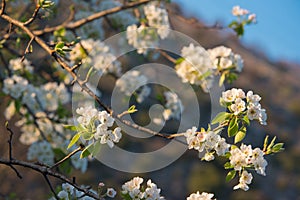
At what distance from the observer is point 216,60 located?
6.57 feet

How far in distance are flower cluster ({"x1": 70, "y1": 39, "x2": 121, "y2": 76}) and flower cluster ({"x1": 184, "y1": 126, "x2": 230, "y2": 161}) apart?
960mm

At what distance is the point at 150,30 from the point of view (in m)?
2.22

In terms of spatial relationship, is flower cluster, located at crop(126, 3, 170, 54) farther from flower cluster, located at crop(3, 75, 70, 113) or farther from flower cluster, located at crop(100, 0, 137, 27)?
flower cluster, located at crop(3, 75, 70, 113)

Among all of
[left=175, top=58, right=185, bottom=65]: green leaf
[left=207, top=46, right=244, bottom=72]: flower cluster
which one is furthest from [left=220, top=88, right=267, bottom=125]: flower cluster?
[left=175, top=58, right=185, bottom=65]: green leaf

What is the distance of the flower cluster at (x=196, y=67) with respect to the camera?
6.73 feet

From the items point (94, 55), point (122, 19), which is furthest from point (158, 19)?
point (94, 55)

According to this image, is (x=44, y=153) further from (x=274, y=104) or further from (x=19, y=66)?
(x=274, y=104)

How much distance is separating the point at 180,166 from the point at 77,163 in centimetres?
791

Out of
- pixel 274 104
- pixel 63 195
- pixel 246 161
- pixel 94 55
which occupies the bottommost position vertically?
pixel 63 195

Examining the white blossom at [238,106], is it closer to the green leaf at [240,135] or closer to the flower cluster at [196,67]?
the green leaf at [240,135]

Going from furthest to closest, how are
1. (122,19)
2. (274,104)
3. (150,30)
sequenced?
(274,104) < (122,19) < (150,30)

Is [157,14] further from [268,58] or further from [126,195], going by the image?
[268,58]

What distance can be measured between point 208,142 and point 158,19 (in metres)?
1.10

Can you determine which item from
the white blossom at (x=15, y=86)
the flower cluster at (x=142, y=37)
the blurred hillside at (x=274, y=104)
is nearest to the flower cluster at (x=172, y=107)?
the flower cluster at (x=142, y=37)
